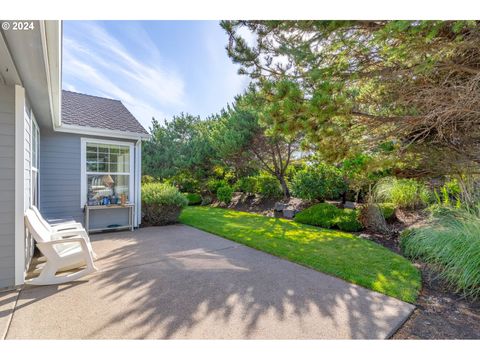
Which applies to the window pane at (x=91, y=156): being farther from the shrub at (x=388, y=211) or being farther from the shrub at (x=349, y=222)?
the shrub at (x=388, y=211)

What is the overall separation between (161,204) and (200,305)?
15.9 ft

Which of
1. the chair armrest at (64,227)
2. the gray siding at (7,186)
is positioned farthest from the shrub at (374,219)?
the gray siding at (7,186)

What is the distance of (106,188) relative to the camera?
646 centimetres

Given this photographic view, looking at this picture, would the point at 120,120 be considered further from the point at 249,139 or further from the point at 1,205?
the point at 249,139

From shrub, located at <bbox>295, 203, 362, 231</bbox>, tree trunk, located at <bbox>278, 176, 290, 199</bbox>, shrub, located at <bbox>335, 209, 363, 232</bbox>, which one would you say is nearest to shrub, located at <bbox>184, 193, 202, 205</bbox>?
tree trunk, located at <bbox>278, 176, 290, 199</bbox>

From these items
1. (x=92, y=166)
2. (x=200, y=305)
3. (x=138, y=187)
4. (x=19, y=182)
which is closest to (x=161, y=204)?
(x=138, y=187)

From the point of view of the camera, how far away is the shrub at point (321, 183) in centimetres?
902

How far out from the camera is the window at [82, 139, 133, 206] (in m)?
6.20

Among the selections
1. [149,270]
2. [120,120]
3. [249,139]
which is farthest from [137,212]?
[249,139]

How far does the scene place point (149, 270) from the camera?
370 centimetres

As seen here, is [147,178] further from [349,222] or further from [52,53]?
[52,53]

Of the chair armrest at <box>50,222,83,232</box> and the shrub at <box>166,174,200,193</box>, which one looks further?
the shrub at <box>166,174,200,193</box>

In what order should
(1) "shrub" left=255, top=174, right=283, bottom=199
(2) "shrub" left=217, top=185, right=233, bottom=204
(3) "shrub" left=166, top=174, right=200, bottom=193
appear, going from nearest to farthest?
(1) "shrub" left=255, top=174, right=283, bottom=199, (2) "shrub" left=217, top=185, right=233, bottom=204, (3) "shrub" left=166, top=174, right=200, bottom=193

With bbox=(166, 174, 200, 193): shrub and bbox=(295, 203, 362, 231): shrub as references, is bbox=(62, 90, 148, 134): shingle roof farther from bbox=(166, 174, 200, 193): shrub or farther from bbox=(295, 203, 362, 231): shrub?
bbox=(166, 174, 200, 193): shrub
